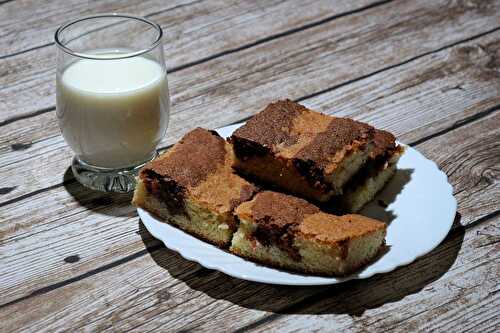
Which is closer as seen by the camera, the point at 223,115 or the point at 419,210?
the point at 419,210

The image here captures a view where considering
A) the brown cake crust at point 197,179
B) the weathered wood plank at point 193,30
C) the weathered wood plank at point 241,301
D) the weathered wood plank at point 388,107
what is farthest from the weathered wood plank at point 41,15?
the weathered wood plank at point 241,301

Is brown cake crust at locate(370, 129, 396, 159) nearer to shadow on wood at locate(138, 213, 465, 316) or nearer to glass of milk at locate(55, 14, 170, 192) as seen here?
shadow on wood at locate(138, 213, 465, 316)

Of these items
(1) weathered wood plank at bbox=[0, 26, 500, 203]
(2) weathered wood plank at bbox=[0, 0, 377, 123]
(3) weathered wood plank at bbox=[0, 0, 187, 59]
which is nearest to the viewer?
(1) weathered wood plank at bbox=[0, 26, 500, 203]

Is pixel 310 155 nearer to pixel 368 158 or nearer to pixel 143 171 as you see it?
pixel 368 158

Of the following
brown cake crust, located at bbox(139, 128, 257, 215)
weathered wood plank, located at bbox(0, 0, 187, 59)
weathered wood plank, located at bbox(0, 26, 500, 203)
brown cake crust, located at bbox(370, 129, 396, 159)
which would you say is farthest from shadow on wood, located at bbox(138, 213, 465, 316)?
weathered wood plank, located at bbox(0, 0, 187, 59)

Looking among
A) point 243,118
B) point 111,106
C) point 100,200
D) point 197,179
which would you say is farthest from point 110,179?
point 243,118

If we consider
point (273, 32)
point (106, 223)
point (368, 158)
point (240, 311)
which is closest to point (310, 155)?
point (368, 158)

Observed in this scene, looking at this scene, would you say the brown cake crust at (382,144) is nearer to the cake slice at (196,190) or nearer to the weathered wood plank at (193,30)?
the cake slice at (196,190)
